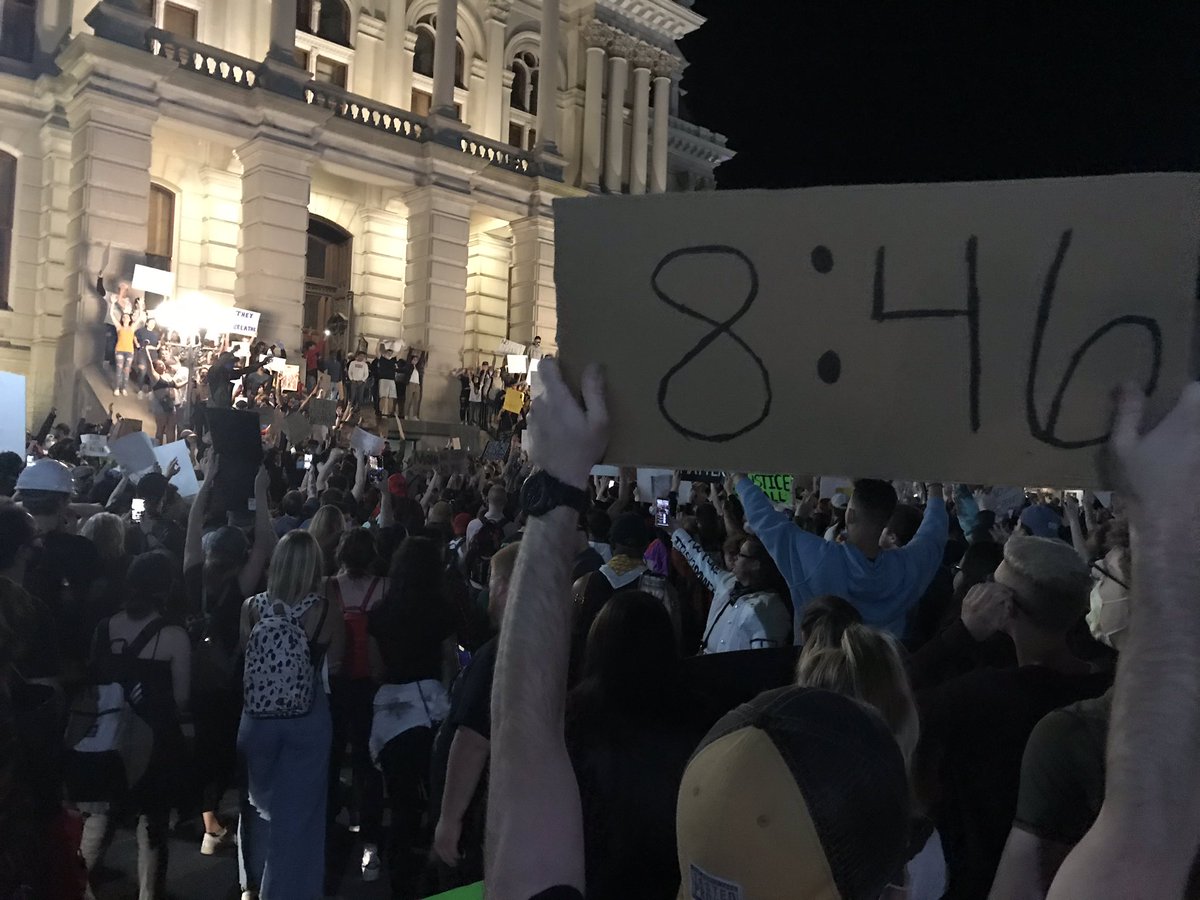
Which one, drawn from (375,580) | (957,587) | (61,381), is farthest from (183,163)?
(957,587)

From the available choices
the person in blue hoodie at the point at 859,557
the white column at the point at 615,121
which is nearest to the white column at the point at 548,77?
the white column at the point at 615,121

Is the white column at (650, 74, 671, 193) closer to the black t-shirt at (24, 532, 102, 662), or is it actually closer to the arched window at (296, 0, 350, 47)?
the arched window at (296, 0, 350, 47)

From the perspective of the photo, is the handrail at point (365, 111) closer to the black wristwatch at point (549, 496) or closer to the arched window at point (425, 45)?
the arched window at point (425, 45)

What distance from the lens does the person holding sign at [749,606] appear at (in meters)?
4.49

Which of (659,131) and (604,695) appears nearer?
(604,695)

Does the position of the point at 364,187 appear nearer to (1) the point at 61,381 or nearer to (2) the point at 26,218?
(2) the point at 26,218

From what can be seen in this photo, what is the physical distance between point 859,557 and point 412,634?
224 cm

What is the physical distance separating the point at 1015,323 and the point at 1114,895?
86 cm

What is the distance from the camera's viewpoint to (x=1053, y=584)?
2.49 metres

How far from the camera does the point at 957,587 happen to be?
4.56 m

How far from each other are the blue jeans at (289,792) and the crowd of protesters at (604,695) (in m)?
0.02

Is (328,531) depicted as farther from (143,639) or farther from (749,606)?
(749,606)

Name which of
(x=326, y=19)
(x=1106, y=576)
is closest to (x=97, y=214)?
(x=326, y=19)

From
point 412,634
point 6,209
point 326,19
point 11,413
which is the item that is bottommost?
point 412,634
